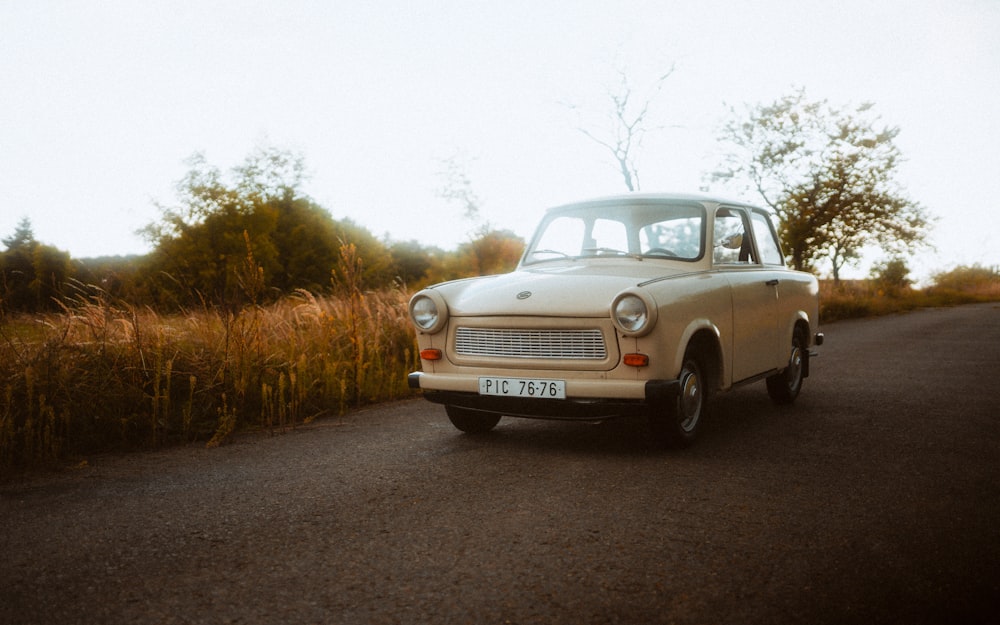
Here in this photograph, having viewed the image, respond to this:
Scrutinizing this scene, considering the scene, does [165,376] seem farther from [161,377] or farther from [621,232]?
[621,232]

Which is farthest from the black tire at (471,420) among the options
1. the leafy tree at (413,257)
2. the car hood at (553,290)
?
the leafy tree at (413,257)

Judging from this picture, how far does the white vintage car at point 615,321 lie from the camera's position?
455 centimetres

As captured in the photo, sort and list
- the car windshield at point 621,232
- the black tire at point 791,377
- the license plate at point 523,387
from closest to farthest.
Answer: the license plate at point 523,387
the car windshield at point 621,232
the black tire at point 791,377

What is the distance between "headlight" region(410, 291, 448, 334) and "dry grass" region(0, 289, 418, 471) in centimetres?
143

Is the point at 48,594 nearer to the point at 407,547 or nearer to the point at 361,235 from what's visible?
the point at 407,547

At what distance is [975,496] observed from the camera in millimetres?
3812

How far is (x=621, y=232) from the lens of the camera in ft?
19.6

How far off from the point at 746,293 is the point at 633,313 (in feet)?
5.19

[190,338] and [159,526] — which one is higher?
[190,338]

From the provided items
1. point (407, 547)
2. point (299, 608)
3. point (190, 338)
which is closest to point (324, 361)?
point (190, 338)

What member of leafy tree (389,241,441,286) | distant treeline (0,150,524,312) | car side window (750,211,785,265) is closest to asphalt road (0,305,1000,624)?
car side window (750,211,785,265)

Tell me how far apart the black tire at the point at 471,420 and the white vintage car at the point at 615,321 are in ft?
0.03

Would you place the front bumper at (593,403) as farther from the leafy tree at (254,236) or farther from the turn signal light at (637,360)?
the leafy tree at (254,236)

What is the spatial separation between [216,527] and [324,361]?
4258mm
